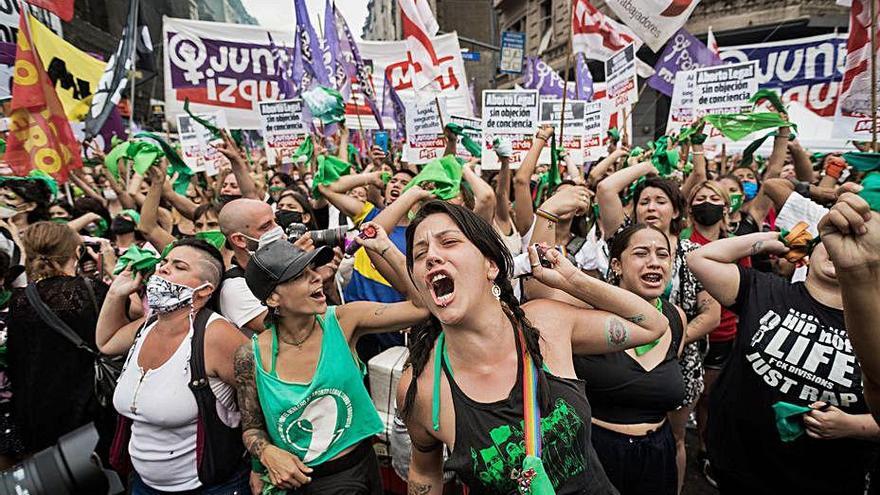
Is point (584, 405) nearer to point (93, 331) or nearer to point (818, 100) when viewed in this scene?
point (93, 331)

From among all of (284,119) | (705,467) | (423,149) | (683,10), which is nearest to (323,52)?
(284,119)

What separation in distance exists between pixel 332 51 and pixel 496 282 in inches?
272

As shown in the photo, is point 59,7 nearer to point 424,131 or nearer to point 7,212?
point 7,212

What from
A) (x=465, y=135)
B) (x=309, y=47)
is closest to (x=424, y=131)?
(x=465, y=135)

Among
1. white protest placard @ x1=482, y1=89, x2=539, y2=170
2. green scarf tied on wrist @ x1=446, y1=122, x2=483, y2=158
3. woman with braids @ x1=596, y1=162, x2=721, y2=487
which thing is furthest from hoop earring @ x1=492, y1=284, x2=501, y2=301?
white protest placard @ x1=482, y1=89, x2=539, y2=170

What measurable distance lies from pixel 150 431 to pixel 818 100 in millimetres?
10479

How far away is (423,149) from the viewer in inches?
245

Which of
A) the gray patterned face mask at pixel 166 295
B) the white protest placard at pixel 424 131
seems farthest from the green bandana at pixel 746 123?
the gray patterned face mask at pixel 166 295

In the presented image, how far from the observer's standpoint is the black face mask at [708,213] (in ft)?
13.0

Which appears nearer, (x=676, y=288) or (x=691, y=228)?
(x=676, y=288)

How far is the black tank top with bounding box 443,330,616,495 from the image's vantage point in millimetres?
1643

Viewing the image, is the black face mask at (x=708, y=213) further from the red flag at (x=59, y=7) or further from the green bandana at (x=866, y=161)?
the red flag at (x=59, y=7)

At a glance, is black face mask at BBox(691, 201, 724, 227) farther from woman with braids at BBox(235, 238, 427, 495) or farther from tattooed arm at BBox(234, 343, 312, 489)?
tattooed arm at BBox(234, 343, 312, 489)

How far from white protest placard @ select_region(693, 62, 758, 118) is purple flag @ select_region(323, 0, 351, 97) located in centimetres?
514
